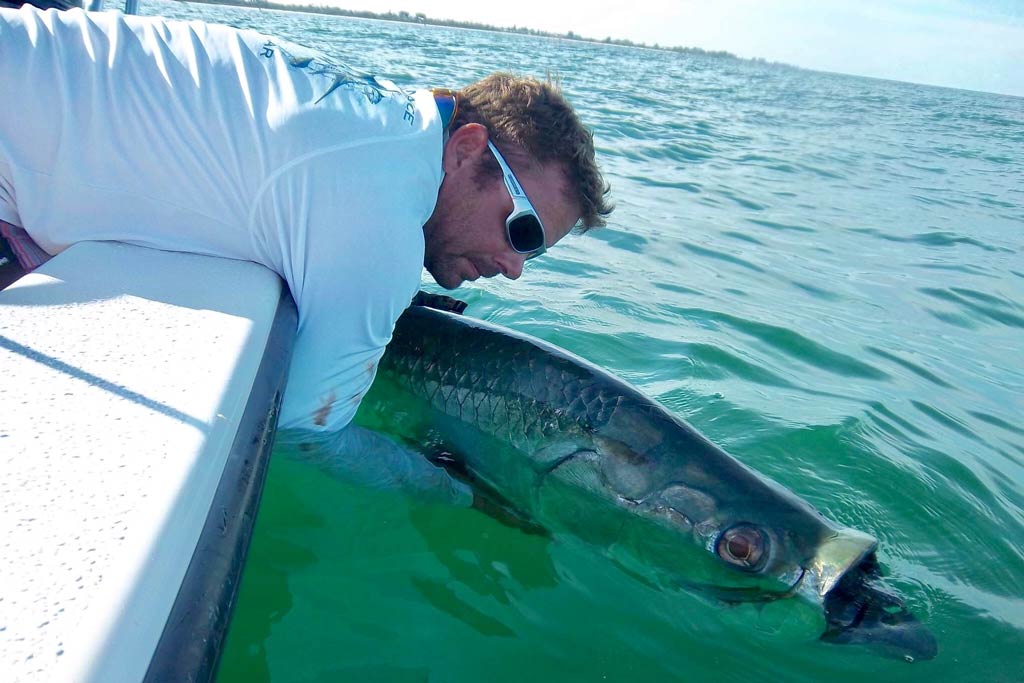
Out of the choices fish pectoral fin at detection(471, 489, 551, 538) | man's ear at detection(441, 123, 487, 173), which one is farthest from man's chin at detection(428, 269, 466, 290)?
fish pectoral fin at detection(471, 489, 551, 538)

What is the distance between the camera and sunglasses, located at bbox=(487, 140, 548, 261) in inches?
103

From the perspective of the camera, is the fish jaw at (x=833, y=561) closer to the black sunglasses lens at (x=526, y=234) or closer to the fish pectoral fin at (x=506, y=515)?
the fish pectoral fin at (x=506, y=515)

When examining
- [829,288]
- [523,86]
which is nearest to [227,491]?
[523,86]

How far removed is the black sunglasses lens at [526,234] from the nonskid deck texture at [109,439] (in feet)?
3.12

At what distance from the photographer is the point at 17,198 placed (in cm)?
197

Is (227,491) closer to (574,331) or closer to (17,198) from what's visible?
(17,198)

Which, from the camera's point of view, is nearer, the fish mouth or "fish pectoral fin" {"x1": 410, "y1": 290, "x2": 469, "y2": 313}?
the fish mouth

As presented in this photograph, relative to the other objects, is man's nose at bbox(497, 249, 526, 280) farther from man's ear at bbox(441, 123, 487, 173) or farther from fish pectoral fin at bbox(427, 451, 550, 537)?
fish pectoral fin at bbox(427, 451, 550, 537)

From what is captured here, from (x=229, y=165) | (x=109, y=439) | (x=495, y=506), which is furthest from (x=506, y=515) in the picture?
(x=109, y=439)

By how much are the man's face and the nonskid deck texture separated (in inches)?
33.5

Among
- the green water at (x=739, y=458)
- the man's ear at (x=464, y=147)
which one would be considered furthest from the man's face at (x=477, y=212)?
the green water at (x=739, y=458)

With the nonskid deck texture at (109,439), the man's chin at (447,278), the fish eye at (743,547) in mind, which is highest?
the nonskid deck texture at (109,439)

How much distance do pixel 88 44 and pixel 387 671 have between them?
173cm

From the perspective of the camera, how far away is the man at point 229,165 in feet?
6.39
